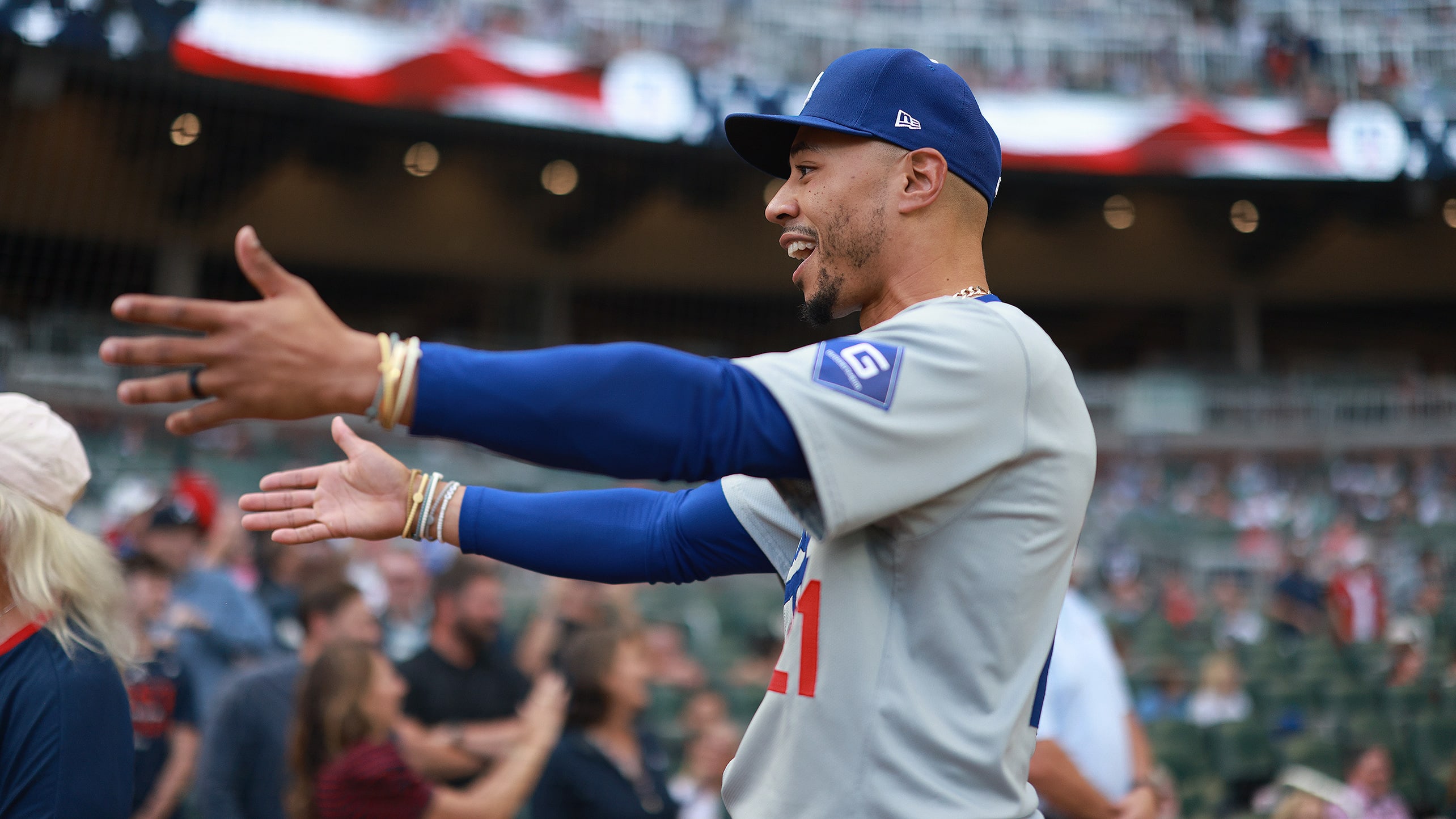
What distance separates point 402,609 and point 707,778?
7.93 ft

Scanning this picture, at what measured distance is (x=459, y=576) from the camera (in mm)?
4109

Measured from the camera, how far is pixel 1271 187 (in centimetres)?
1817

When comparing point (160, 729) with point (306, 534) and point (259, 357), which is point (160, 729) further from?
point (259, 357)

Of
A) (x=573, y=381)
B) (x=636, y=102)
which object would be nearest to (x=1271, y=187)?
(x=636, y=102)

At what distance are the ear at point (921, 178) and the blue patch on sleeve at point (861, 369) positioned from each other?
37 centimetres

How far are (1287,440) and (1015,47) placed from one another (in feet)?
25.1

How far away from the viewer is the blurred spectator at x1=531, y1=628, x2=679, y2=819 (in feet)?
10.4

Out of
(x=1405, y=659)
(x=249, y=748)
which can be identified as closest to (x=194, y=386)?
(x=249, y=748)

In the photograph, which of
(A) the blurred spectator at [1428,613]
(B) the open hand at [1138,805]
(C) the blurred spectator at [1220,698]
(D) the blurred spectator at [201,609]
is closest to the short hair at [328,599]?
(D) the blurred spectator at [201,609]

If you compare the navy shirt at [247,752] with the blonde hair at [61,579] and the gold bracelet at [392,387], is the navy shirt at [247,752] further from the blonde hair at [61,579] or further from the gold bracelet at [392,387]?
the gold bracelet at [392,387]

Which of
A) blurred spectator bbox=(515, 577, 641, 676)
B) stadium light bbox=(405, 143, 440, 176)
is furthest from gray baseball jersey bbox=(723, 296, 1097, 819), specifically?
stadium light bbox=(405, 143, 440, 176)

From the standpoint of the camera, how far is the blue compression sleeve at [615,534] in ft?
5.66

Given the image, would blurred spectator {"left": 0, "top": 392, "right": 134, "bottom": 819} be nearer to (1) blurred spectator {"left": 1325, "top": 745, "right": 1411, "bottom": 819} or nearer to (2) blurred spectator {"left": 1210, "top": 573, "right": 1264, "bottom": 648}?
(1) blurred spectator {"left": 1325, "top": 745, "right": 1411, "bottom": 819}

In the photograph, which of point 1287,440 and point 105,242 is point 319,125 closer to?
point 105,242
